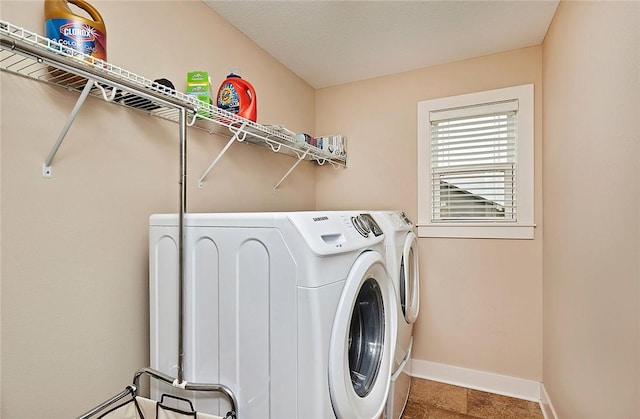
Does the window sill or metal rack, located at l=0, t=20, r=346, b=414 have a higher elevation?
metal rack, located at l=0, t=20, r=346, b=414

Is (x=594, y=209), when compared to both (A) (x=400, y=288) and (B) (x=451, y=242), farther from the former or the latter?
(B) (x=451, y=242)

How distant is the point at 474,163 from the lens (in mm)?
2400

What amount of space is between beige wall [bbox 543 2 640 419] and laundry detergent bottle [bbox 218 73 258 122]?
1433mm

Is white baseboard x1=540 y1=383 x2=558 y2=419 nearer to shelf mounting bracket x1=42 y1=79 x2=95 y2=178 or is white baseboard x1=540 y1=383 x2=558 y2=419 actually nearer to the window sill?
the window sill

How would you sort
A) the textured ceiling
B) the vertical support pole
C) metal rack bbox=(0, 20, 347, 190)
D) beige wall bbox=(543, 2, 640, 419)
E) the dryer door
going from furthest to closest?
the dryer door → the textured ceiling → the vertical support pole → beige wall bbox=(543, 2, 640, 419) → metal rack bbox=(0, 20, 347, 190)

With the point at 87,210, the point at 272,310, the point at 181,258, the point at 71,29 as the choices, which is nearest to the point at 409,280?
the point at 272,310

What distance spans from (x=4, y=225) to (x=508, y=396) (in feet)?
9.18

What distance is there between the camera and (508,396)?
2236 mm

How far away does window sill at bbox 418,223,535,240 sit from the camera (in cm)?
222

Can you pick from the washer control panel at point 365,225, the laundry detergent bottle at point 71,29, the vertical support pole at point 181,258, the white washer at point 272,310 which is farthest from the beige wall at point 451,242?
the laundry detergent bottle at point 71,29

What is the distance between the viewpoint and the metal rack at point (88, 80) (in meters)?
0.82

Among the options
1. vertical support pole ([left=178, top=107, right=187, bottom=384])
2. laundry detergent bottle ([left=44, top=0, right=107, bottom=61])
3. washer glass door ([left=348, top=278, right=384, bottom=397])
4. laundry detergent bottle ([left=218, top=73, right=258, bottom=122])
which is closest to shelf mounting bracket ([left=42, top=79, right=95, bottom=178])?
laundry detergent bottle ([left=44, top=0, right=107, bottom=61])

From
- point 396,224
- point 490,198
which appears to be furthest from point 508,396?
point 396,224

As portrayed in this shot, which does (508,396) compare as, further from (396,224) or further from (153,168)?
(153,168)
